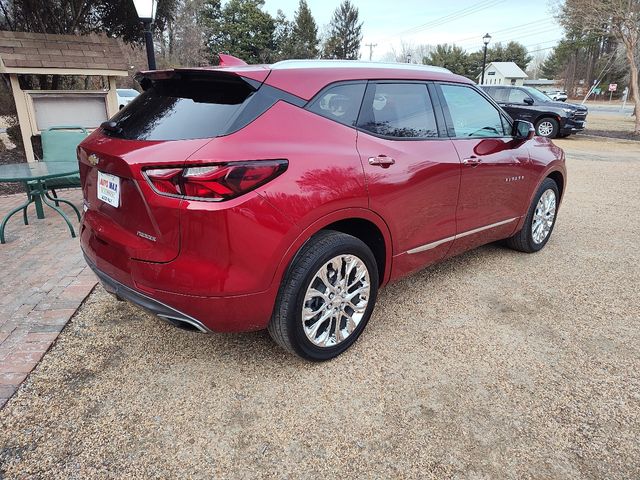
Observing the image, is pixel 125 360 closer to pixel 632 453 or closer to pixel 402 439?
pixel 402 439

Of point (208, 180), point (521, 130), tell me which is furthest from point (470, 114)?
point (208, 180)

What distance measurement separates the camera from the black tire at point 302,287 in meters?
2.33

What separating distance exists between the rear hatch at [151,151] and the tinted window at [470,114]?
164 centimetres

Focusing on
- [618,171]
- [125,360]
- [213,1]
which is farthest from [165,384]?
[213,1]

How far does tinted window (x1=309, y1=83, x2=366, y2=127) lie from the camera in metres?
2.46

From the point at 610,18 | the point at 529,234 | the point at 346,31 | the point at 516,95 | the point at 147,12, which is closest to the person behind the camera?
the point at 529,234

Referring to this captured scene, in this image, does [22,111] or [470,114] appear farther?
[22,111]

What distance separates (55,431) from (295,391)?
1167 millimetres

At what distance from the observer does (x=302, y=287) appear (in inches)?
92.4

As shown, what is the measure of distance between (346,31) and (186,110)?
63233 millimetres

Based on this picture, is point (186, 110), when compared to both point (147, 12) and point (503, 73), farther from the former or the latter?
point (503, 73)

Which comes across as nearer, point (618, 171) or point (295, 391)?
point (295, 391)

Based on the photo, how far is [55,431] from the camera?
84.0 inches

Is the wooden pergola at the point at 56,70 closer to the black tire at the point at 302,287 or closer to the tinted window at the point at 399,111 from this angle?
the tinted window at the point at 399,111
